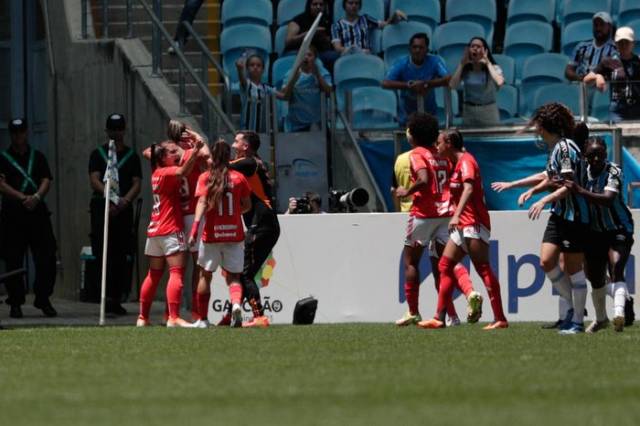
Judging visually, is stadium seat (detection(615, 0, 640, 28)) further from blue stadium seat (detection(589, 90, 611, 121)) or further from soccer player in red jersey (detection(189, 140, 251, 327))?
soccer player in red jersey (detection(189, 140, 251, 327))

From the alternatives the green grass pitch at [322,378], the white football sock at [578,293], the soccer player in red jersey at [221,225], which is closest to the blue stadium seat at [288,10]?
the soccer player in red jersey at [221,225]

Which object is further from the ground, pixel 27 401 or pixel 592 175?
pixel 592 175

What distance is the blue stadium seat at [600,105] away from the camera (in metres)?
19.0

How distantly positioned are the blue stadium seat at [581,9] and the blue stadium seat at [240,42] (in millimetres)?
3908

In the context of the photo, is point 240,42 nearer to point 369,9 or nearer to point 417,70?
point 369,9

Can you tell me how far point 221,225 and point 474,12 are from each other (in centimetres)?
825

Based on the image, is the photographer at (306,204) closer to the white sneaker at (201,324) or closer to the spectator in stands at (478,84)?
the spectator in stands at (478,84)

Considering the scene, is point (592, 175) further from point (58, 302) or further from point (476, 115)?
point (58, 302)

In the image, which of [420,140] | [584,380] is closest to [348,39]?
[420,140]

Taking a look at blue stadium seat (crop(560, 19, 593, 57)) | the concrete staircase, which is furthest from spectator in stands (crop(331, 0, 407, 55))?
blue stadium seat (crop(560, 19, 593, 57))

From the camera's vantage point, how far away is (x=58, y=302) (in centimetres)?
2214

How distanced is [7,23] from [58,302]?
470 cm

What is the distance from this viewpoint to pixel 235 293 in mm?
15797

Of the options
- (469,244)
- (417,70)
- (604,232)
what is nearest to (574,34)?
(417,70)
